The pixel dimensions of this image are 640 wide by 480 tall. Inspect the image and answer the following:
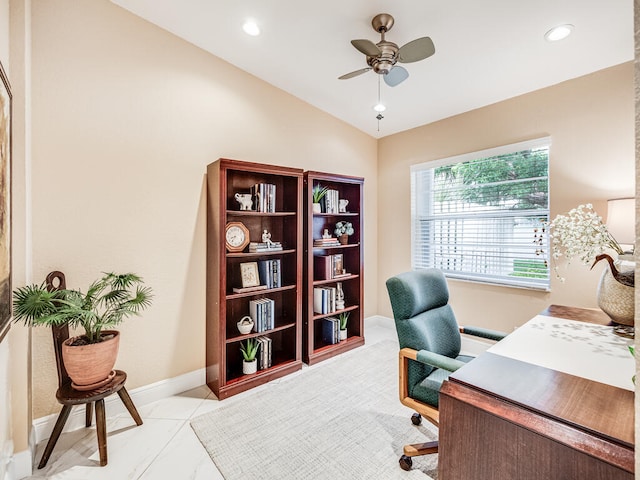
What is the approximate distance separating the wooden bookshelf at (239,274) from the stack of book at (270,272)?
0.07 meters

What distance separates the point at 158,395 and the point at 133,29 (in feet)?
9.50

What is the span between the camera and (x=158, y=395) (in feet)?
7.82

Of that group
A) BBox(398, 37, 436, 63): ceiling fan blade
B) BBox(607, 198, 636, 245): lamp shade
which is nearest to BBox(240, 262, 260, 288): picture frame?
BBox(398, 37, 436, 63): ceiling fan blade

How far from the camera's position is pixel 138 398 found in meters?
2.29

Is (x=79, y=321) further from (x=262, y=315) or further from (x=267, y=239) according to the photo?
(x=267, y=239)

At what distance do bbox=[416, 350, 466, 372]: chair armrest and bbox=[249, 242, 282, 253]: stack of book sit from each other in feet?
5.37

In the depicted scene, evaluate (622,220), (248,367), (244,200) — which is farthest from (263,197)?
(622,220)

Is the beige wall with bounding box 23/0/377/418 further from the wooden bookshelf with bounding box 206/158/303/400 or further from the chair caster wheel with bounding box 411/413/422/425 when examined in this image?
the chair caster wheel with bounding box 411/413/422/425

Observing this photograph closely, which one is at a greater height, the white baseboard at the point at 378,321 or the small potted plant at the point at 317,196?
the small potted plant at the point at 317,196

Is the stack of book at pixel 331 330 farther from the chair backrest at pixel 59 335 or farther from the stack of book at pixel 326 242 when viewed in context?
the chair backrest at pixel 59 335

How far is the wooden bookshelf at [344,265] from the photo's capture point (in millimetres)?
2990

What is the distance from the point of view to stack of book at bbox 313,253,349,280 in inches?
128

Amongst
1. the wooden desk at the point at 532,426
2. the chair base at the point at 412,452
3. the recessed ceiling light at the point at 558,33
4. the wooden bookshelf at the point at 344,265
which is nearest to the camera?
the wooden desk at the point at 532,426

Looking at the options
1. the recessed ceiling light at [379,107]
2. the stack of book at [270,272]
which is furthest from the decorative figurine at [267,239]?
the recessed ceiling light at [379,107]
